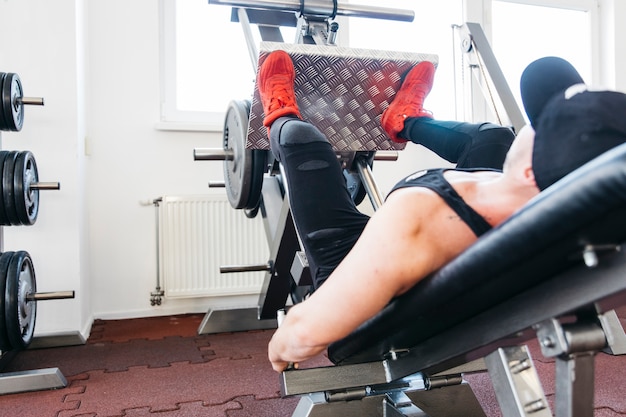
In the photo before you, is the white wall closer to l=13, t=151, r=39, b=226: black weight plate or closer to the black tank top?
l=13, t=151, r=39, b=226: black weight plate

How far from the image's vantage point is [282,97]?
4.08ft

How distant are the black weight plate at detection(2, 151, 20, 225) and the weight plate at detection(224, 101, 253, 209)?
2.31 feet

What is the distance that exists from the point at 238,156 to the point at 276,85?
0.48m

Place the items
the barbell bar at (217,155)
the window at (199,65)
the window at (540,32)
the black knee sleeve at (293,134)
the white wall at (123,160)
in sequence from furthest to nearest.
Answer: the window at (540,32) → the window at (199,65) → the white wall at (123,160) → the barbell bar at (217,155) → the black knee sleeve at (293,134)

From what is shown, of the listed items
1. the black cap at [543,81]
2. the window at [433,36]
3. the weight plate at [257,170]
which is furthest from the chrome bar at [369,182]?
the window at [433,36]

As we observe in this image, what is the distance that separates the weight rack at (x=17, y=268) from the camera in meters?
1.49

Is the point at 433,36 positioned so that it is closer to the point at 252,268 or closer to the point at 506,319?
the point at 252,268

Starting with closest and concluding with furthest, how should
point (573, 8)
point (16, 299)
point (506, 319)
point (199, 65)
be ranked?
point (506, 319)
point (16, 299)
point (199, 65)
point (573, 8)

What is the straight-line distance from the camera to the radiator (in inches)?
101

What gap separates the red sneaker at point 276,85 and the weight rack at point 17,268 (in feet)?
2.96

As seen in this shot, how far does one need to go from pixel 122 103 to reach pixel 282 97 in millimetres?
1663

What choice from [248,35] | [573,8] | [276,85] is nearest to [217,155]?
[248,35]

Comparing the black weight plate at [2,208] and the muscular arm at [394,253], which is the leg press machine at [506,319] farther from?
the black weight plate at [2,208]

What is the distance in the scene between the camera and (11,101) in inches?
62.6
